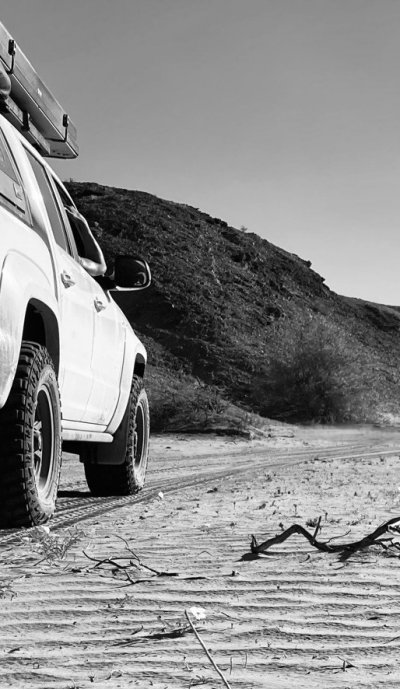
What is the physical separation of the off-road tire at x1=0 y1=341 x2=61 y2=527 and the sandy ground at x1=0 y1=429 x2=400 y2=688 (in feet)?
0.72

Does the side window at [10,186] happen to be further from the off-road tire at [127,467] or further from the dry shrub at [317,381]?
the dry shrub at [317,381]

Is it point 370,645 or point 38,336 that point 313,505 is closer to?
point 38,336

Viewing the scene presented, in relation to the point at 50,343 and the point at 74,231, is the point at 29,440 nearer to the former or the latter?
the point at 50,343

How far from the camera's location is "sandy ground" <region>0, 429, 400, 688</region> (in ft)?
9.32

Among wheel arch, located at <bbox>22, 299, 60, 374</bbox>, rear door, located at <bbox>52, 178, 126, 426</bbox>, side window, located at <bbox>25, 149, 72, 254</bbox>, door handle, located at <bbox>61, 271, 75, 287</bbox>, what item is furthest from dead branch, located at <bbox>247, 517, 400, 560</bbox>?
side window, located at <bbox>25, 149, 72, 254</bbox>

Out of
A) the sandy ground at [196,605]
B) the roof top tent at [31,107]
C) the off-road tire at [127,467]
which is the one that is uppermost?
the roof top tent at [31,107]

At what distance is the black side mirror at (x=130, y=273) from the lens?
730 centimetres

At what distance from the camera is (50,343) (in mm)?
5641

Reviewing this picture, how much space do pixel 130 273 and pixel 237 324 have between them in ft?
144

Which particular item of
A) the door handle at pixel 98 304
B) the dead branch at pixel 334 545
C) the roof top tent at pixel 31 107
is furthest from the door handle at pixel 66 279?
the dead branch at pixel 334 545

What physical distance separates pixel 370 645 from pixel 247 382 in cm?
4098

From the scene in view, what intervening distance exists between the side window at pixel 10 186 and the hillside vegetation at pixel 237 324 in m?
21.1

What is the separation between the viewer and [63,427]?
6.11m

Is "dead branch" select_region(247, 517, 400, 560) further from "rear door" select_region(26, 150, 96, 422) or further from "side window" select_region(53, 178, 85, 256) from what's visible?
"side window" select_region(53, 178, 85, 256)
